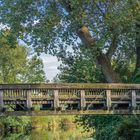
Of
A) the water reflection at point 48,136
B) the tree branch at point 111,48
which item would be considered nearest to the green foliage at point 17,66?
the water reflection at point 48,136

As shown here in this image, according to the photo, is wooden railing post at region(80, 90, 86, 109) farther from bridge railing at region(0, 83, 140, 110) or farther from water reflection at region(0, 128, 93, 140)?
water reflection at region(0, 128, 93, 140)

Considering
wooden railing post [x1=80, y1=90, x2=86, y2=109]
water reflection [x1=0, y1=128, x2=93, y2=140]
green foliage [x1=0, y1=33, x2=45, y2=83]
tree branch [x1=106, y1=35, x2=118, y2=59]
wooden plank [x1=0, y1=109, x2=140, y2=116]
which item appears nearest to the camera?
wooden plank [x1=0, y1=109, x2=140, y2=116]

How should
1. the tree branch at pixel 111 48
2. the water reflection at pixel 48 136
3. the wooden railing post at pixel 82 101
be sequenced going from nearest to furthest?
the wooden railing post at pixel 82 101
the tree branch at pixel 111 48
the water reflection at pixel 48 136

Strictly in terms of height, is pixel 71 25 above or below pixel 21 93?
above

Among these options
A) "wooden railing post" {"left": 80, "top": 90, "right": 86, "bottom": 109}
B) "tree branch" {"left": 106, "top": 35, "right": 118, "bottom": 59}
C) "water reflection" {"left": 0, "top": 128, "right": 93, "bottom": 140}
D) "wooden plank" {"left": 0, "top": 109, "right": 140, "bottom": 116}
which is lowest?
"water reflection" {"left": 0, "top": 128, "right": 93, "bottom": 140}

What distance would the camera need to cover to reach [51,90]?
71.8ft

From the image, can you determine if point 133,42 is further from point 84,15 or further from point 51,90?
point 51,90

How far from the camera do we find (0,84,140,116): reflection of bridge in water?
2153cm

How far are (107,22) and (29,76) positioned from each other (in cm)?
4071

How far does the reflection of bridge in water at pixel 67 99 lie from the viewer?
848 inches

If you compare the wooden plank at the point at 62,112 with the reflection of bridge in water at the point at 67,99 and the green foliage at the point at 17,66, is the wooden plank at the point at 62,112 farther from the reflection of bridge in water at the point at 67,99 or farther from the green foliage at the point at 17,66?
the green foliage at the point at 17,66

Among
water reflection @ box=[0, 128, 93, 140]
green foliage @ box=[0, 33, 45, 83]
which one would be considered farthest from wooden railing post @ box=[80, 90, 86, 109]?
green foliage @ box=[0, 33, 45, 83]

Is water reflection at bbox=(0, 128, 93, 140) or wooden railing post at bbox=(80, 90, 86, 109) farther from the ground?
wooden railing post at bbox=(80, 90, 86, 109)

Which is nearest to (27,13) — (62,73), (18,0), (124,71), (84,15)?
(18,0)
